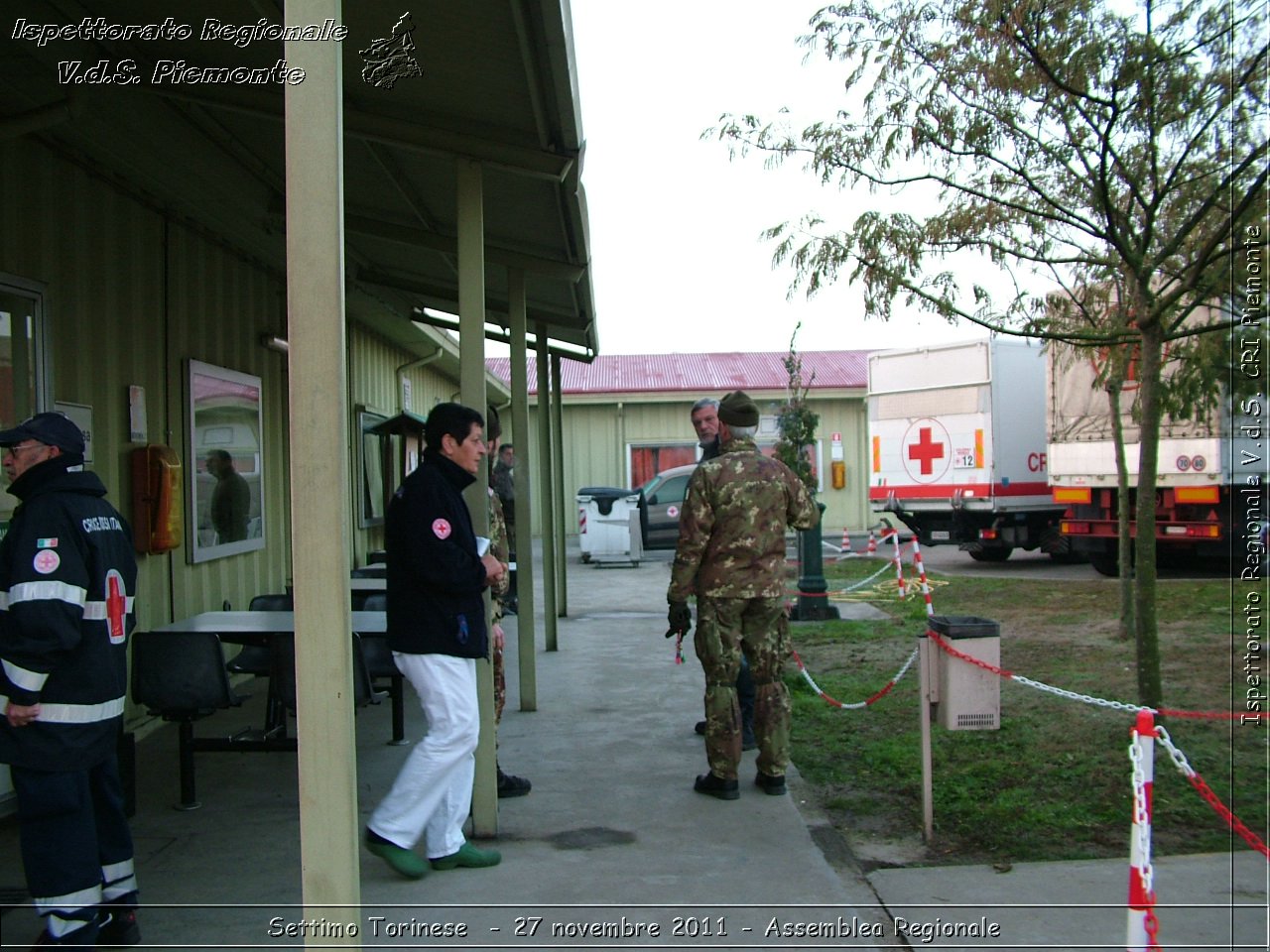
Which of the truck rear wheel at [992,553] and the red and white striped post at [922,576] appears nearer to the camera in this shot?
the red and white striped post at [922,576]

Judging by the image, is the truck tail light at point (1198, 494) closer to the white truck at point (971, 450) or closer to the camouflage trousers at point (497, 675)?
the white truck at point (971, 450)

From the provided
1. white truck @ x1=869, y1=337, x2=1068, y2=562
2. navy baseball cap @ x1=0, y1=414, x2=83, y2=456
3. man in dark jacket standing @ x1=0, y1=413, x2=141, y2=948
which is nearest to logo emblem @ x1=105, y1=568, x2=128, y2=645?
man in dark jacket standing @ x1=0, y1=413, x2=141, y2=948

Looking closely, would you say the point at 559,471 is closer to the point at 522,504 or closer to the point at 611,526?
the point at 522,504

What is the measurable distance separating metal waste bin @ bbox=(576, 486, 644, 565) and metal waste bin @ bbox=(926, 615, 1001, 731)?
1386 centimetres

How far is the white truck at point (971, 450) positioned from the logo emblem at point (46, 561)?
15151mm

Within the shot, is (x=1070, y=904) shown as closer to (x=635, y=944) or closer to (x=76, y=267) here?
(x=635, y=944)

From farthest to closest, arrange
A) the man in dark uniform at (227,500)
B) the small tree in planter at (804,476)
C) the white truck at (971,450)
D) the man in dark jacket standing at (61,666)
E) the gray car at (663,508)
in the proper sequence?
the gray car at (663,508), the white truck at (971,450), the small tree in planter at (804,476), the man in dark uniform at (227,500), the man in dark jacket standing at (61,666)

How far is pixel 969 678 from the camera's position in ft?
15.1

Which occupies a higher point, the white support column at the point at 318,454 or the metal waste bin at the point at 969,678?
the white support column at the point at 318,454

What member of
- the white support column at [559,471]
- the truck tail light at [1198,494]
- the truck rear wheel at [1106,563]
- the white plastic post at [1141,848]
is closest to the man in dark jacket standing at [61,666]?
the white plastic post at [1141,848]

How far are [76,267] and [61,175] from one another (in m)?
0.47

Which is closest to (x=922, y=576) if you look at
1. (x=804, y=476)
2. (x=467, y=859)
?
(x=804, y=476)

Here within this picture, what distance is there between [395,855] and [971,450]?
565 inches

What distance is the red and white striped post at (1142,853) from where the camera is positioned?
281 centimetres
